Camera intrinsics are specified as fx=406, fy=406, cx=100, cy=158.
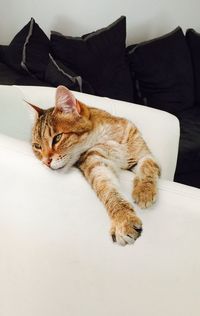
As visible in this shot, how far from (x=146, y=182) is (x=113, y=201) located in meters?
0.11

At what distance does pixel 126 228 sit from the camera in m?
0.92

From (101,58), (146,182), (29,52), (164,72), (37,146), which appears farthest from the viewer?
(164,72)

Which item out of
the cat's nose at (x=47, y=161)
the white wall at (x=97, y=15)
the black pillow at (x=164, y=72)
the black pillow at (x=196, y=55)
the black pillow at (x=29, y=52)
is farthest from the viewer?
the black pillow at (x=196, y=55)

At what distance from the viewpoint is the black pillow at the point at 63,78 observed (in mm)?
1870

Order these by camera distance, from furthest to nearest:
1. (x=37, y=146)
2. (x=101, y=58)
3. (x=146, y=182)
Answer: (x=101, y=58) < (x=37, y=146) < (x=146, y=182)

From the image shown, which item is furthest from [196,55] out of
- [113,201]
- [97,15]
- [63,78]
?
[113,201]

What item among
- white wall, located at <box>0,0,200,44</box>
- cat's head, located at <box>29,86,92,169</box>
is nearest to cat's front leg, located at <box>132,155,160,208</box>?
cat's head, located at <box>29,86,92,169</box>

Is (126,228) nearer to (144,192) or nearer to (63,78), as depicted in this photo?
(144,192)

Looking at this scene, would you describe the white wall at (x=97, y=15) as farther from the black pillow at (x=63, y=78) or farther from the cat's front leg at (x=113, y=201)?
the cat's front leg at (x=113, y=201)

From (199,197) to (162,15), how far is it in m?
2.20

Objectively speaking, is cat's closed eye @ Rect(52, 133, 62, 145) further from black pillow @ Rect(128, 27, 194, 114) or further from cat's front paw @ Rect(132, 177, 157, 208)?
black pillow @ Rect(128, 27, 194, 114)

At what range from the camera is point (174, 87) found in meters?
2.57

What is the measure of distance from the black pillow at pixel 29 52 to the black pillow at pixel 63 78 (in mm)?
51

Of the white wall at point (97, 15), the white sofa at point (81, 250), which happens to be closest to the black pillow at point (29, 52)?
the white wall at point (97, 15)
